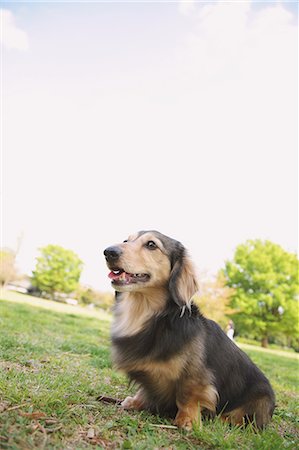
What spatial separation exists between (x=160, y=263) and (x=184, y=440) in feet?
4.89

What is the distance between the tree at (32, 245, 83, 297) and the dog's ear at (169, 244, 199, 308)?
66763 mm

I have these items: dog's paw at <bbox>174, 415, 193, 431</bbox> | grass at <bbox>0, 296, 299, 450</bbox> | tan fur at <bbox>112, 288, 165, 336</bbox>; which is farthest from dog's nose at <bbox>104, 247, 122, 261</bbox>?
dog's paw at <bbox>174, 415, 193, 431</bbox>

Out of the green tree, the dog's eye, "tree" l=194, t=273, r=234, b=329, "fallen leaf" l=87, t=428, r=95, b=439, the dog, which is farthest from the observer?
the green tree

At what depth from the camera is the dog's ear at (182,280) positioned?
3516 mm

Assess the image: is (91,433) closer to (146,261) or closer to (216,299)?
(146,261)

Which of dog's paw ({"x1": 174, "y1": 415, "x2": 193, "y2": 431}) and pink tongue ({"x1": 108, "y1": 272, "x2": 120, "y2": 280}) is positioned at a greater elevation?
pink tongue ({"x1": 108, "y1": 272, "x2": 120, "y2": 280})

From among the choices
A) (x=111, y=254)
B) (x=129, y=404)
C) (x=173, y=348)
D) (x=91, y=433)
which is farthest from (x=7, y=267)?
(x=91, y=433)

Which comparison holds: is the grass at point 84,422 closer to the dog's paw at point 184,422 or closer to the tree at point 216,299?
the dog's paw at point 184,422

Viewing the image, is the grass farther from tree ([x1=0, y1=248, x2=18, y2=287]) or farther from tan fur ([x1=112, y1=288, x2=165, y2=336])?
Result: tree ([x1=0, y1=248, x2=18, y2=287])

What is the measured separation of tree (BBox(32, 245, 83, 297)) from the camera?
68.1 meters

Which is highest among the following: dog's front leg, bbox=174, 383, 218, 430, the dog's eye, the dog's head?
the dog's eye

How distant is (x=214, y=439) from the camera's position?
115 inches

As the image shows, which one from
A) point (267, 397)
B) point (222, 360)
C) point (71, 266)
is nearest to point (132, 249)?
point (222, 360)

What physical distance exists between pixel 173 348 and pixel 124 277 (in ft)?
2.50
